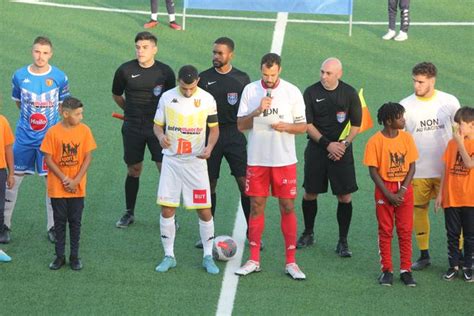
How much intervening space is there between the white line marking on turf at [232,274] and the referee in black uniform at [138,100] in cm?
115

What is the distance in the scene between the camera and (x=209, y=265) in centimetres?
1090

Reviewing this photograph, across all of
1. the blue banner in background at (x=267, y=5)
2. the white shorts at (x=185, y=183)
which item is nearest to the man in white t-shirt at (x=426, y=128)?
the white shorts at (x=185, y=183)

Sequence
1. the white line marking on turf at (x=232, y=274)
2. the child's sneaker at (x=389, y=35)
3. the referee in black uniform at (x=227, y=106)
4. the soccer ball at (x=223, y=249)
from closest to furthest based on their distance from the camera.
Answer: the white line marking on turf at (x=232, y=274)
the soccer ball at (x=223, y=249)
the referee in black uniform at (x=227, y=106)
the child's sneaker at (x=389, y=35)

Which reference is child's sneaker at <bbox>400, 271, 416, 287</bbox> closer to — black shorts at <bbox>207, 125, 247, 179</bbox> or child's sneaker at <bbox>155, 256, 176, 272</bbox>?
black shorts at <bbox>207, 125, 247, 179</bbox>

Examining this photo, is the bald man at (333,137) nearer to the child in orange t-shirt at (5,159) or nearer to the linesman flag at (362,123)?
the linesman flag at (362,123)

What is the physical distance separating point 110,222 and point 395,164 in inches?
135

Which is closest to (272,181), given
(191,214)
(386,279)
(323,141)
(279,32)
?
(323,141)

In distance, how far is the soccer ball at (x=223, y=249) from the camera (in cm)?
1116

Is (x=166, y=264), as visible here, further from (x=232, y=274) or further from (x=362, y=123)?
(x=362, y=123)

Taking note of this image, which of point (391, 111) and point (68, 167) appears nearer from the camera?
point (391, 111)

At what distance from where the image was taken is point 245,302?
10.2 meters

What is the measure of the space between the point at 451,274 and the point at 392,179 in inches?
44.8

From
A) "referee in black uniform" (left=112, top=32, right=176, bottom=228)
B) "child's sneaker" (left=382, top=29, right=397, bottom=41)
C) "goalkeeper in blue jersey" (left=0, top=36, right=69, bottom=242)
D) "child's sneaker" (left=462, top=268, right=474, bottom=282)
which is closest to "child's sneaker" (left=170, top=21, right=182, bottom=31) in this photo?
"child's sneaker" (left=382, top=29, right=397, bottom=41)

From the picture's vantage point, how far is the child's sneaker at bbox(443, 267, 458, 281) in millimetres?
10789
